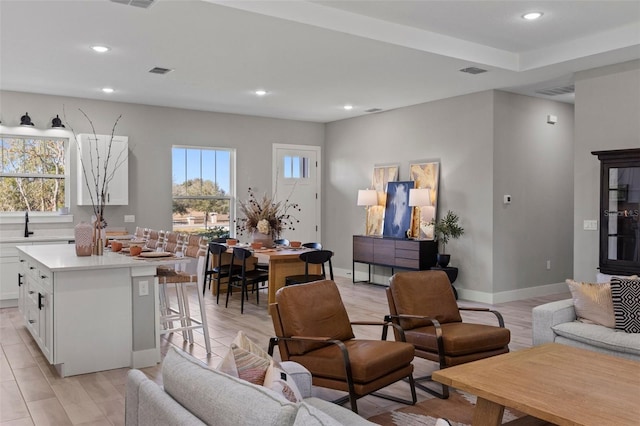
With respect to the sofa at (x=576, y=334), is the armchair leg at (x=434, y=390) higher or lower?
lower

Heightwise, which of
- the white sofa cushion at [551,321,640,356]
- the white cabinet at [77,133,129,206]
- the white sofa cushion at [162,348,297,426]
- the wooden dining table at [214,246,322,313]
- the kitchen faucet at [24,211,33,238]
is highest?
the white cabinet at [77,133,129,206]

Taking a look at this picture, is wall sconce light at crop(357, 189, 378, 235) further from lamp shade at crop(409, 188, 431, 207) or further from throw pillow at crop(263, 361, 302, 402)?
throw pillow at crop(263, 361, 302, 402)

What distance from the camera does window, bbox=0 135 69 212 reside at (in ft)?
24.2

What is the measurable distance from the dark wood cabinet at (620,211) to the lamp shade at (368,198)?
3.71 m

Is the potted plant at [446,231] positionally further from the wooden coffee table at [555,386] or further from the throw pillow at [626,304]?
the wooden coffee table at [555,386]

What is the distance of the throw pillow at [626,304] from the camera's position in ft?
12.4

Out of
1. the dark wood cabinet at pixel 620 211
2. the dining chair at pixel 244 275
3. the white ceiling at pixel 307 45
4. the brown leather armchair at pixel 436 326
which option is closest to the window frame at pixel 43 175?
the white ceiling at pixel 307 45

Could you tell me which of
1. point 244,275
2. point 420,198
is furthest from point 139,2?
point 420,198

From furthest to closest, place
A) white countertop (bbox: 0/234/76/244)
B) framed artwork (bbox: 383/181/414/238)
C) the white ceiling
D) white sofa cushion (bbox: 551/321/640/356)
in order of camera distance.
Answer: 1. framed artwork (bbox: 383/181/414/238)
2. white countertop (bbox: 0/234/76/244)
3. the white ceiling
4. white sofa cushion (bbox: 551/321/640/356)

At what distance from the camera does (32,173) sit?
753cm

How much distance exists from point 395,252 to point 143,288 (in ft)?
14.3

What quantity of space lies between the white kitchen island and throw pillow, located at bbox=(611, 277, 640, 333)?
3385 mm

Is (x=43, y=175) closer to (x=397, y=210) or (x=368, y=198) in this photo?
(x=368, y=198)

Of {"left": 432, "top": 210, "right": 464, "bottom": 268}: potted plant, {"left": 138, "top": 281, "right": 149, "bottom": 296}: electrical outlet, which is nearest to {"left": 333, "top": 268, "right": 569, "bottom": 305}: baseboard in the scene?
{"left": 432, "top": 210, "right": 464, "bottom": 268}: potted plant
